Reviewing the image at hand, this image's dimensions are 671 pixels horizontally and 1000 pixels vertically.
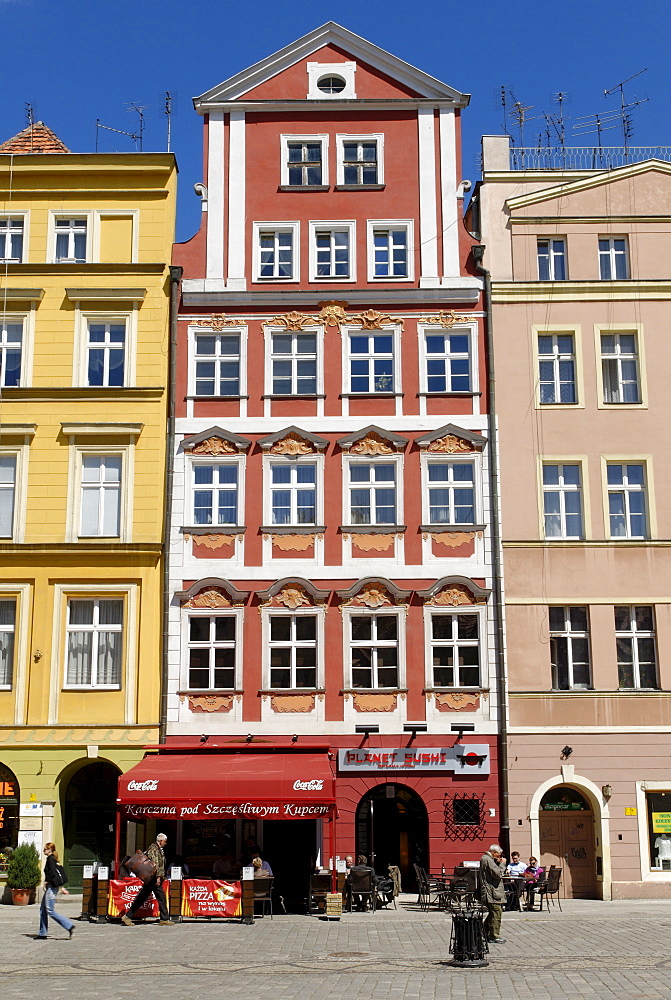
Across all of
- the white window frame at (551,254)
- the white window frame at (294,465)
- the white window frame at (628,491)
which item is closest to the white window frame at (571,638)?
the white window frame at (628,491)

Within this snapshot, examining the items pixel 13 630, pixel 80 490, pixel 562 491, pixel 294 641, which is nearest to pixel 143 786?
pixel 294 641

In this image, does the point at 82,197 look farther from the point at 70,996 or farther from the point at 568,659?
the point at 70,996

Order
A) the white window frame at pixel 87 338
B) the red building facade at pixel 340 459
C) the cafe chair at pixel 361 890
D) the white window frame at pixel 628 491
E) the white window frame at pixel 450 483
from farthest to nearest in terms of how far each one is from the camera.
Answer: the white window frame at pixel 87 338, the white window frame at pixel 628 491, the white window frame at pixel 450 483, the red building facade at pixel 340 459, the cafe chair at pixel 361 890

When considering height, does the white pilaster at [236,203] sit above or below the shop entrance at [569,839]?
above

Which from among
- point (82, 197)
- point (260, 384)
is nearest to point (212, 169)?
point (82, 197)

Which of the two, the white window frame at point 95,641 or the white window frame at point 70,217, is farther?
the white window frame at point 70,217

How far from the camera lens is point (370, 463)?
1280 inches

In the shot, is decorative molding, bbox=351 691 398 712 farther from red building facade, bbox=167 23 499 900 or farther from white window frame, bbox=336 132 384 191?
white window frame, bbox=336 132 384 191

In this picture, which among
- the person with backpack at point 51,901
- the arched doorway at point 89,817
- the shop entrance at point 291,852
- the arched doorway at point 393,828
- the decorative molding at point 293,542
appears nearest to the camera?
the person with backpack at point 51,901

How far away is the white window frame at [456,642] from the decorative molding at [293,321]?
8457 millimetres

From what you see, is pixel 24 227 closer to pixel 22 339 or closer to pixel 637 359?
pixel 22 339

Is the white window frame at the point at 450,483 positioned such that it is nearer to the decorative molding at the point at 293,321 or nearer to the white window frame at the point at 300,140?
the decorative molding at the point at 293,321

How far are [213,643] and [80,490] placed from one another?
17.8ft

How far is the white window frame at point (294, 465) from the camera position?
3206 cm
